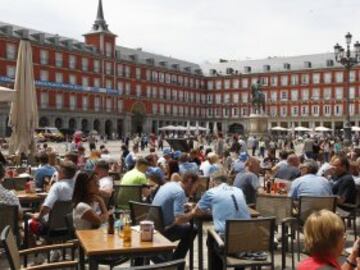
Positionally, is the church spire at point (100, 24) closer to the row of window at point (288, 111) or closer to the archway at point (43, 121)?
the archway at point (43, 121)

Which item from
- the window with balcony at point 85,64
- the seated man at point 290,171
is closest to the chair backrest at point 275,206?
the seated man at point 290,171

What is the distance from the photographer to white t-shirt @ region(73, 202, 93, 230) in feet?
18.6

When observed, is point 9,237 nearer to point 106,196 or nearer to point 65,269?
point 65,269

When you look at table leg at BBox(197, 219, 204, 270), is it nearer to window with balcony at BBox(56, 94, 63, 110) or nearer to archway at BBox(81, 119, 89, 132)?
window with balcony at BBox(56, 94, 63, 110)

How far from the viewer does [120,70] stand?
70062 mm

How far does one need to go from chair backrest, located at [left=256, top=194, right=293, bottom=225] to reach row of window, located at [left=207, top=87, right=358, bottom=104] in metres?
72.5

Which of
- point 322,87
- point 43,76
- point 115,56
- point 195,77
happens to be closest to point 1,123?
point 43,76

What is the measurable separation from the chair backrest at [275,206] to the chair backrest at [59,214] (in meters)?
2.57

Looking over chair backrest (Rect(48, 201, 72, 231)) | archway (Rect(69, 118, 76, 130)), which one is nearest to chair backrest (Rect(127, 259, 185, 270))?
chair backrest (Rect(48, 201, 72, 231))

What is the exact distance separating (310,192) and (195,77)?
79.7 metres

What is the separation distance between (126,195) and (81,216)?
110 inches

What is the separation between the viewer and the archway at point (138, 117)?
72.4m

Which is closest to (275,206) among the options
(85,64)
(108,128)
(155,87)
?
(85,64)

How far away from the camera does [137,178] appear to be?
9.01m
